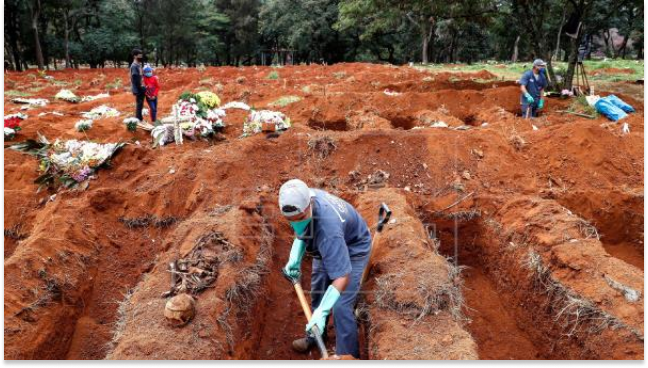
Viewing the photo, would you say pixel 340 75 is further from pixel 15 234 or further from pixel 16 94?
pixel 15 234

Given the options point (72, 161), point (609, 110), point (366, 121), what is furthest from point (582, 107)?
point (72, 161)

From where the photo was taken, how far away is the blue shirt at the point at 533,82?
9.55 m

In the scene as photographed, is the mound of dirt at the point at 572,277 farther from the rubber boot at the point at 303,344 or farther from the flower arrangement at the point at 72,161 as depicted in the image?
the flower arrangement at the point at 72,161

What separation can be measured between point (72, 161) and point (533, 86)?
910 centimetres

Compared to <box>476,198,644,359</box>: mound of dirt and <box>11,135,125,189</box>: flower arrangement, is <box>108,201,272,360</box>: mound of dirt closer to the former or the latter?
<box>11,135,125,189</box>: flower arrangement

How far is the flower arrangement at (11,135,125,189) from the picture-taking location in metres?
7.45

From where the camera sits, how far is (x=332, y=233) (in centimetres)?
345

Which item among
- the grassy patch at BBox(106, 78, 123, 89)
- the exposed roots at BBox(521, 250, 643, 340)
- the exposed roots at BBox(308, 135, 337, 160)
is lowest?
the exposed roots at BBox(521, 250, 643, 340)

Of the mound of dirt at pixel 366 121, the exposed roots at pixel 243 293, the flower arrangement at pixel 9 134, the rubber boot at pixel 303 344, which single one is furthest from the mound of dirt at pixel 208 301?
the flower arrangement at pixel 9 134

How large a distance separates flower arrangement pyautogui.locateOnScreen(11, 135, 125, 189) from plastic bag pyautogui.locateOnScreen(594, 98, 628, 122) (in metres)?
9.81

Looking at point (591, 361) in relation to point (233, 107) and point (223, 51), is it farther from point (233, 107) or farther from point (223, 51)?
point (223, 51)

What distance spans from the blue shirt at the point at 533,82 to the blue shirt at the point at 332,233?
287 inches

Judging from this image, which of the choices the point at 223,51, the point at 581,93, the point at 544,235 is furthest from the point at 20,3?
the point at 544,235

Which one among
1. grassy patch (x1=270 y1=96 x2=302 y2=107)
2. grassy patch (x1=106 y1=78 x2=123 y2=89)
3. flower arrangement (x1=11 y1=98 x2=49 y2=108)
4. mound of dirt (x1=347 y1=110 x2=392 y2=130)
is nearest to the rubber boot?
mound of dirt (x1=347 y1=110 x2=392 y2=130)
